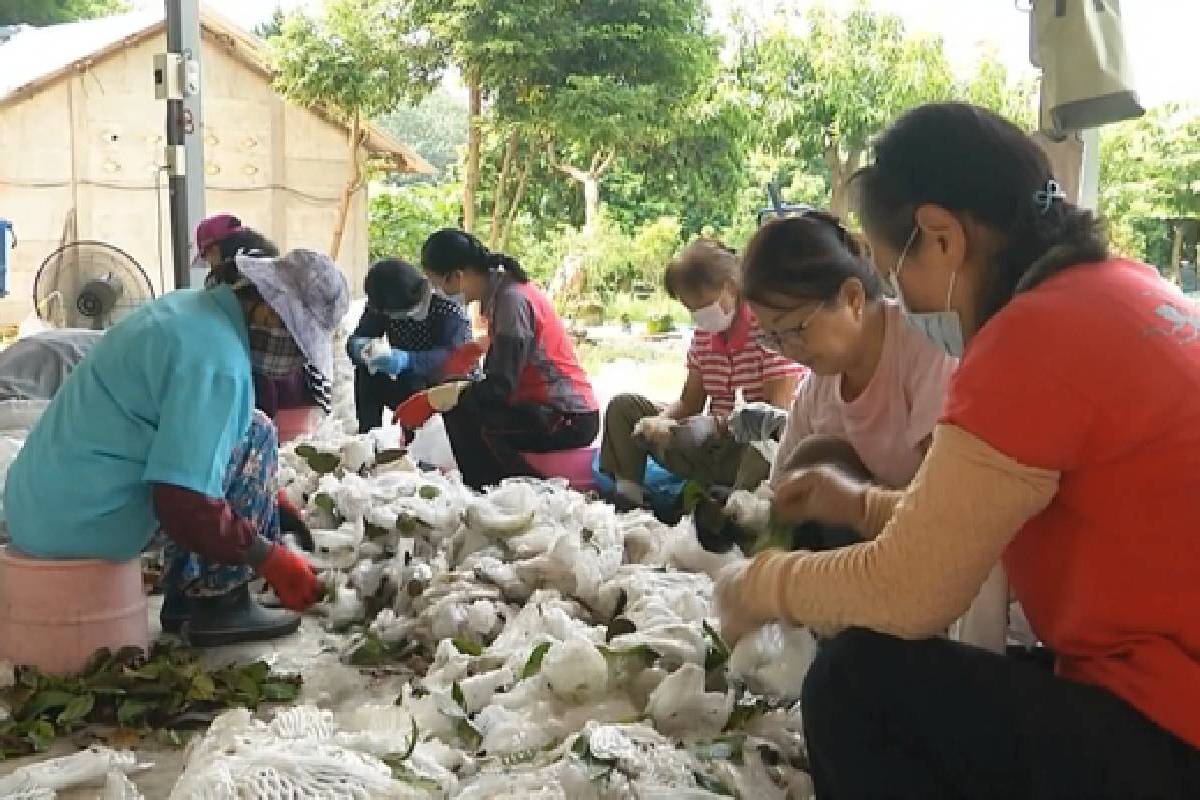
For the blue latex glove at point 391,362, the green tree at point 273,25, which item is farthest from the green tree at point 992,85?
the green tree at point 273,25

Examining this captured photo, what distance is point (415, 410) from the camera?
369 cm

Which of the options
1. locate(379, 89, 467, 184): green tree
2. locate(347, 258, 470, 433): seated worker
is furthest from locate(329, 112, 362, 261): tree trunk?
locate(347, 258, 470, 433): seated worker

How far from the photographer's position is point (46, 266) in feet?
14.6

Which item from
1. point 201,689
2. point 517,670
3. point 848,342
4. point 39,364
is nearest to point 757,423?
point 848,342

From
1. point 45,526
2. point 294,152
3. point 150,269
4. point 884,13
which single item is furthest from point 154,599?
point 294,152

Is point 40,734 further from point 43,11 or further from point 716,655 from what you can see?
point 43,11

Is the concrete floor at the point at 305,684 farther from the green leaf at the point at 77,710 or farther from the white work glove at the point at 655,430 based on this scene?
the white work glove at the point at 655,430

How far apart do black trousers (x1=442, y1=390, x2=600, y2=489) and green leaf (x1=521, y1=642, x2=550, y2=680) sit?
1.80 m

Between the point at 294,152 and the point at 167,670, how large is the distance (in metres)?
5.14

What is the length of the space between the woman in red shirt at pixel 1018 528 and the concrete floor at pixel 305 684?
3.36ft

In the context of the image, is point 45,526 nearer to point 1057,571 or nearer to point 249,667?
point 249,667

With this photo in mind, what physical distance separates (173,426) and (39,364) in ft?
5.01

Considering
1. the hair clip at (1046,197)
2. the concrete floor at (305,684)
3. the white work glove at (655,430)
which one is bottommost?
the concrete floor at (305,684)

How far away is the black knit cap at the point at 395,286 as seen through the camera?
13.0 ft
